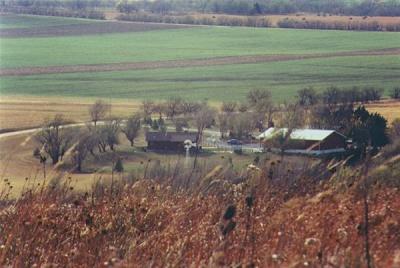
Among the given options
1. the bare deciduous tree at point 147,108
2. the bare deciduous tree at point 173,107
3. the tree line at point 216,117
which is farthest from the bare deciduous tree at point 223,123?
the bare deciduous tree at point 147,108

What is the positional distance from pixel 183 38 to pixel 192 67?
7113 mm

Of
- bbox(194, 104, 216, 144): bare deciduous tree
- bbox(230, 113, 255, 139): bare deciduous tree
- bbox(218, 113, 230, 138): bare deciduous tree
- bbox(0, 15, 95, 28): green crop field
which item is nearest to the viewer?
bbox(230, 113, 255, 139): bare deciduous tree

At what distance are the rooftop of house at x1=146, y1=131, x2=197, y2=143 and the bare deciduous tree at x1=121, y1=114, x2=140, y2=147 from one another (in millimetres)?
317

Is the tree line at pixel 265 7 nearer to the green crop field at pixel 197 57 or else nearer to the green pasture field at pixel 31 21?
the green crop field at pixel 197 57

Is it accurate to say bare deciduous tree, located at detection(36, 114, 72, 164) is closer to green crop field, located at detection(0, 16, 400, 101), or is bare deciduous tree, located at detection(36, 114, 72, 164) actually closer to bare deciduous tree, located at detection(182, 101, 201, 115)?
bare deciduous tree, located at detection(182, 101, 201, 115)

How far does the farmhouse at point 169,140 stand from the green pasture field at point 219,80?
17.5 ft

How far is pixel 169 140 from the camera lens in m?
17.0

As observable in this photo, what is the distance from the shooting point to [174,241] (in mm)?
4027

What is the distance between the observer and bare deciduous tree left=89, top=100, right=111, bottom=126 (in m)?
22.2

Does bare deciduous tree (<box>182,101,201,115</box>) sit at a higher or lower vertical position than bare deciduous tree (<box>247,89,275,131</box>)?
lower

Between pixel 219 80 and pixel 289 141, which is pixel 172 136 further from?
pixel 219 80

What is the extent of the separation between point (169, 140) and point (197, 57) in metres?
19.0

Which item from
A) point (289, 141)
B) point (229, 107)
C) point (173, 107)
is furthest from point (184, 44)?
point (289, 141)

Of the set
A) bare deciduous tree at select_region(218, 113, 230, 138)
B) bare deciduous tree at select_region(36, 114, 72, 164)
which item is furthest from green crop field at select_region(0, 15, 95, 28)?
bare deciduous tree at select_region(218, 113, 230, 138)
